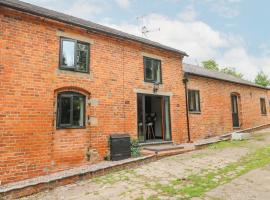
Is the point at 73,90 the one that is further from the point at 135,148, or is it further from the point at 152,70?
the point at 152,70

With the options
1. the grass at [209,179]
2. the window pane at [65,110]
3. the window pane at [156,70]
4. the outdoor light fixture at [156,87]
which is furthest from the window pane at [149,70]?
the grass at [209,179]

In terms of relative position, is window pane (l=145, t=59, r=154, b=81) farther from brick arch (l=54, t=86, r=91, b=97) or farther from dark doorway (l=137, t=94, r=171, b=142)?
brick arch (l=54, t=86, r=91, b=97)

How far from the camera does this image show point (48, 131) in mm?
7570

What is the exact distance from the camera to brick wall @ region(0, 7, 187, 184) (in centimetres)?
689

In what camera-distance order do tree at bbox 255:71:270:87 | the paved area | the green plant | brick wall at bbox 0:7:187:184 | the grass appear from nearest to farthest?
the paved area, the grass, brick wall at bbox 0:7:187:184, the green plant, tree at bbox 255:71:270:87

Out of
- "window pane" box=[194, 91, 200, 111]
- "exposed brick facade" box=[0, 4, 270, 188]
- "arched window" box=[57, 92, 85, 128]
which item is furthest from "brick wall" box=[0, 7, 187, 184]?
"window pane" box=[194, 91, 200, 111]

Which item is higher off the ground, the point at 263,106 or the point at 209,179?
the point at 263,106

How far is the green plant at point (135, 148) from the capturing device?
946 centimetres

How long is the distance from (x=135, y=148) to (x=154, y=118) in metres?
4.18

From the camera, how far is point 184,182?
6.32 m

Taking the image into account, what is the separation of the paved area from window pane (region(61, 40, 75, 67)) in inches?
166

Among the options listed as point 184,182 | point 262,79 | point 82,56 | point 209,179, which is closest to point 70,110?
point 82,56

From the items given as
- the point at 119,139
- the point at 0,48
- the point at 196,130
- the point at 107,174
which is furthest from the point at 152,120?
the point at 0,48

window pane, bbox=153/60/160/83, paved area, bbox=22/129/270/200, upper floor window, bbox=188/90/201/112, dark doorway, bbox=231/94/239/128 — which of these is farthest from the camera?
dark doorway, bbox=231/94/239/128
